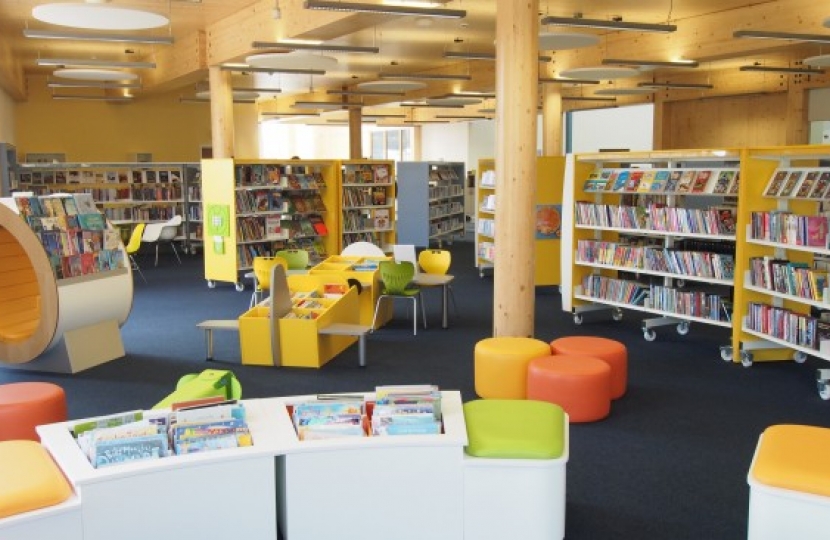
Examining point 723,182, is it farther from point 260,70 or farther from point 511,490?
point 260,70

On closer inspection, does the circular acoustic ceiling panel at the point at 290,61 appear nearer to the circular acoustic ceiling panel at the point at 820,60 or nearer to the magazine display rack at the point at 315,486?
the circular acoustic ceiling panel at the point at 820,60

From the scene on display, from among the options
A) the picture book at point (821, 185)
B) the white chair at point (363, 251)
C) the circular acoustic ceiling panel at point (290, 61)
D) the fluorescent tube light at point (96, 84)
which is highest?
the fluorescent tube light at point (96, 84)

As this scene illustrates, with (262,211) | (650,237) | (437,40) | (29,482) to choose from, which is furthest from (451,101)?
Result: (29,482)

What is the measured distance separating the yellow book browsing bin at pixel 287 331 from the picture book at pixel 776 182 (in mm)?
4289

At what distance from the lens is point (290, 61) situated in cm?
1160

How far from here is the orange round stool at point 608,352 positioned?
265 inches

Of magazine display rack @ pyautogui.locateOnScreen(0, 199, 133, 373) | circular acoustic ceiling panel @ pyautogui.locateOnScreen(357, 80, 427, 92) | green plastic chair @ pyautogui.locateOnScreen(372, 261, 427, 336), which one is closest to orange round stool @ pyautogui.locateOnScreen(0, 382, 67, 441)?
magazine display rack @ pyautogui.locateOnScreen(0, 199, 133, 373)

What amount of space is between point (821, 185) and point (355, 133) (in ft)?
50.8

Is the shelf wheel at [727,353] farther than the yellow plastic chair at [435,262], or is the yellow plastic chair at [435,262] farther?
the yellow plastic chair at [435,262]

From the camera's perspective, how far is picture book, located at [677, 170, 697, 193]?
8445 mm

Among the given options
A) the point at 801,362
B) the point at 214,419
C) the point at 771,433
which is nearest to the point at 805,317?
the point at 801,362

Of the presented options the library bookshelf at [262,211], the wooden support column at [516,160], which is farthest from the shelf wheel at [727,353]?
the library bookshelf at [262,211]

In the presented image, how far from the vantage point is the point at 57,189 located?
1684cm

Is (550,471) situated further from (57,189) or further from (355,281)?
(57,189)
